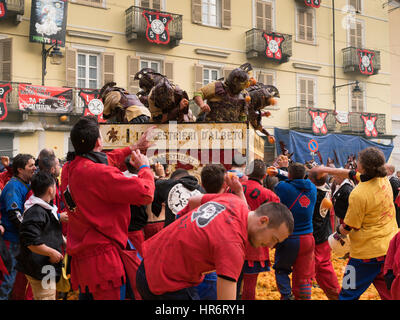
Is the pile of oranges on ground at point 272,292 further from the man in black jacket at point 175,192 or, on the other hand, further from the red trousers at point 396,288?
the red trousers at point 396,288

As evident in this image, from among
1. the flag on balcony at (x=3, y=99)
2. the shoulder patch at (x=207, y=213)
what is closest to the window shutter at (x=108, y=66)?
the flag on balcony at (x=3, y=99)

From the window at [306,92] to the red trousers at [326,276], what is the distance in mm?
18630

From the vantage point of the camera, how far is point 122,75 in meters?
19.4

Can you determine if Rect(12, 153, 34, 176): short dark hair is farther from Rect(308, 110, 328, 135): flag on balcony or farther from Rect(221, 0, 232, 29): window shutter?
Rect(308, 110, 328, 135): flag on balcony

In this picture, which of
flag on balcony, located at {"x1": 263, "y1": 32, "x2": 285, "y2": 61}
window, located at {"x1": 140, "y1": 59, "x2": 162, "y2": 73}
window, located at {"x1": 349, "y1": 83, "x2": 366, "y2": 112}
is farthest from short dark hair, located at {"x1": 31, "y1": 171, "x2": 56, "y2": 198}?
window, located at {"x1": 349, "y1": 83, "x2": 366, "y2": 112}

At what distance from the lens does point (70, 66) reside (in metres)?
18.1

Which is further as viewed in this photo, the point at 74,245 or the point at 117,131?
the point at 117,131

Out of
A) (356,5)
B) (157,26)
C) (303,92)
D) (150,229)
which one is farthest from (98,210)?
(356,5)

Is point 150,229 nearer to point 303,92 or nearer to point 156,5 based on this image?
point 156,5

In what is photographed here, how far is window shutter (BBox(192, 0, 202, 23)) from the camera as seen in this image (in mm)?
20875

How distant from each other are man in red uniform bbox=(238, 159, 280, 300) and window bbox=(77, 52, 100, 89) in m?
14.5

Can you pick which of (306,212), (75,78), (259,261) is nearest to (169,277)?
(259,261)
